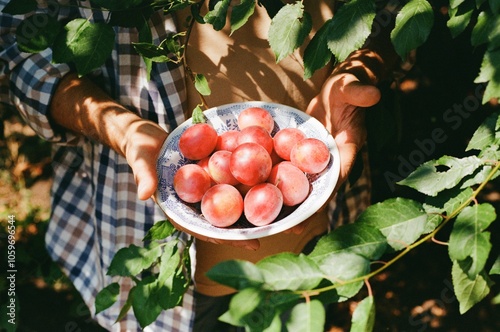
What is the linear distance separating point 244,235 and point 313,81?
58 centimetres

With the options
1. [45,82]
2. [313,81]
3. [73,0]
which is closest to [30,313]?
[45,82]

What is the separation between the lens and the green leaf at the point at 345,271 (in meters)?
0.71

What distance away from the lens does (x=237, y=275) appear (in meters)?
0.65

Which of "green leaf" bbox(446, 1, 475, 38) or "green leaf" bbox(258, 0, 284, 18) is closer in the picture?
"green leaf" bbox(446, 1, 475, 38)

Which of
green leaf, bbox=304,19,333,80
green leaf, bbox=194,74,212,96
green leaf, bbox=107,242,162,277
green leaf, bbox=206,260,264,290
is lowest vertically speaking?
green leaf, bbox=107,242,162,277

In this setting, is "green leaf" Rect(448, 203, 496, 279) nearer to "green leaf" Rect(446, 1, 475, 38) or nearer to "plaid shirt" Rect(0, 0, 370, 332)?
"green leaf" Rect(446, 1, 475, 38)

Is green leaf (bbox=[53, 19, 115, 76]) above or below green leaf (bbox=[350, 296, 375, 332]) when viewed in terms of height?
above

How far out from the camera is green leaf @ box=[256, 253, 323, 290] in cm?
66

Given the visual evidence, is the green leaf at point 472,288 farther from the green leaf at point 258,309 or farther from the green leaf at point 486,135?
the green leaf at point 258,309

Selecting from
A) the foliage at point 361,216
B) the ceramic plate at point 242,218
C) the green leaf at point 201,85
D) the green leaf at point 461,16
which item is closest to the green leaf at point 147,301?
the foliage at point 361,216

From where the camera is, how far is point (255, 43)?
1.34 meters

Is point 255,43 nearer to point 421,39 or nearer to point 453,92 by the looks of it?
point 421,39

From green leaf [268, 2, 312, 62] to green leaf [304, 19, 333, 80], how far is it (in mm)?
26

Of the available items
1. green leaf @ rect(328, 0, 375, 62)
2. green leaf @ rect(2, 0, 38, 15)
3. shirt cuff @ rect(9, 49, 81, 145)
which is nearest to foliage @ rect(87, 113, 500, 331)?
green leaf @ rect(328, 0, 375, 62)
